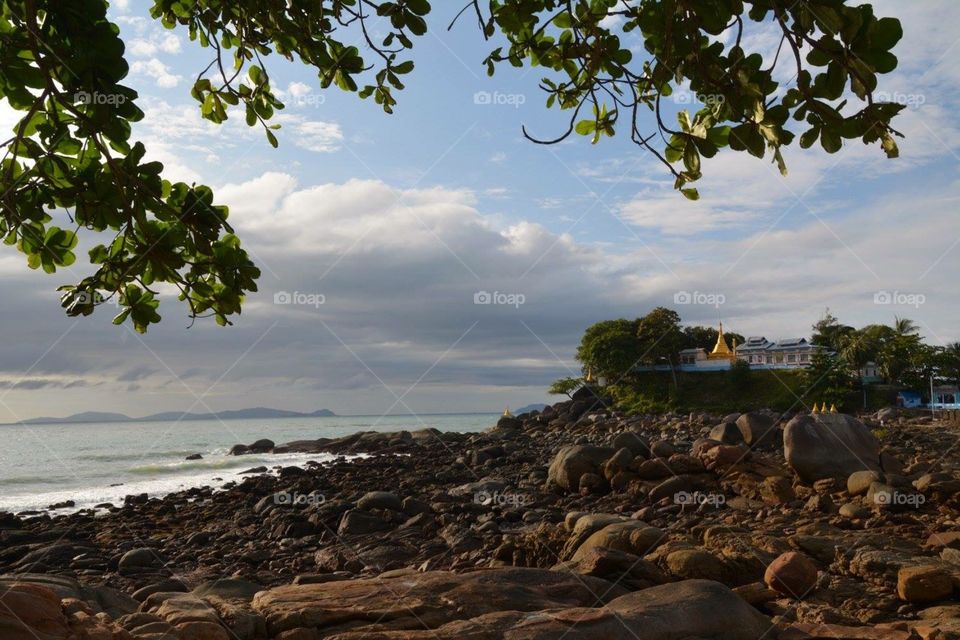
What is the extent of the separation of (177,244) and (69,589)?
133 inches

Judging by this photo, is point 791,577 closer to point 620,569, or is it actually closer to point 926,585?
point 926,585

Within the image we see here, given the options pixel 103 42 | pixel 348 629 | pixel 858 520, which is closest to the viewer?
pixel 103 42

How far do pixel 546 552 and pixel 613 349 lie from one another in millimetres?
48620

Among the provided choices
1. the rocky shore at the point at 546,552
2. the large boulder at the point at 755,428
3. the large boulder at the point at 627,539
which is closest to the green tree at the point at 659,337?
the rocky shore at the point at 546,552

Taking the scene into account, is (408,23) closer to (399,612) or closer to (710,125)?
(710,125)

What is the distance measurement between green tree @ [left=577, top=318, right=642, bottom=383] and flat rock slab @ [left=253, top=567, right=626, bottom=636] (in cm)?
5077

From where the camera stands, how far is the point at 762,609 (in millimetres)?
6668

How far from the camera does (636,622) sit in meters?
5.30

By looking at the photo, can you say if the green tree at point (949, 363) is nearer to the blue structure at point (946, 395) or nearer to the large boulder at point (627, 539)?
the blue structure at point (946, 395)

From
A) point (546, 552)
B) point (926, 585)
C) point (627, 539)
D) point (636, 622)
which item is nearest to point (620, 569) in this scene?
point (627, 539)

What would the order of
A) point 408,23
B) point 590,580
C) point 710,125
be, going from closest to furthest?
point 710,125
point 408,23
point 590,580

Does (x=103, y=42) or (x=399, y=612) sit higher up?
(x=103, y=42)

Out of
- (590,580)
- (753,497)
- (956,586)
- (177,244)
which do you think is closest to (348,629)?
(590,580)

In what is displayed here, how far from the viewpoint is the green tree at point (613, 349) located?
185 ft
